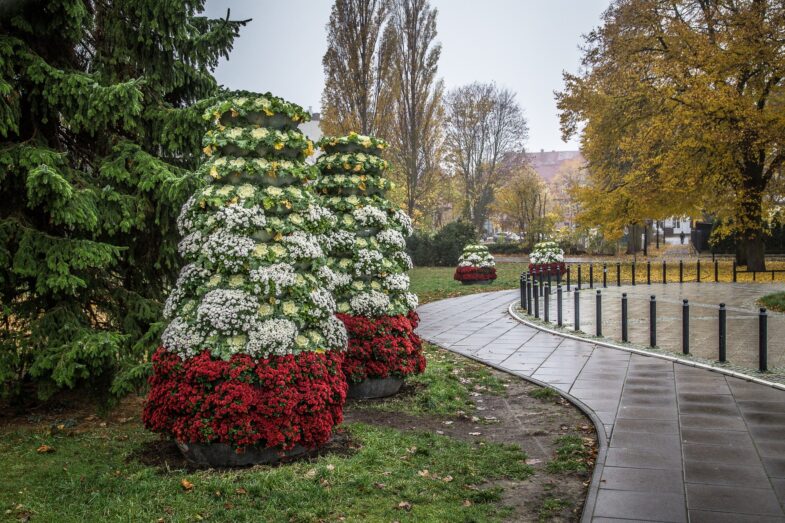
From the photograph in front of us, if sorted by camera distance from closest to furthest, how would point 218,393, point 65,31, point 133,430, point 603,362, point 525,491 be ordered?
point 525,491 < point 218,393 < point 133,430 < point 65,31 < point 603,362

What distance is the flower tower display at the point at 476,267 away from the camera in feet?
84.8

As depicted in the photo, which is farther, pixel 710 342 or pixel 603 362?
pixel 710 342

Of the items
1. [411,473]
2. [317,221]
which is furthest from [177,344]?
[411,473]

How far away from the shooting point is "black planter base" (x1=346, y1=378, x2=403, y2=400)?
8219mm

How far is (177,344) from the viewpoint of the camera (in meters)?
5.83

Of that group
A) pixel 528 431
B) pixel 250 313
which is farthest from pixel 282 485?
pixel 528 431

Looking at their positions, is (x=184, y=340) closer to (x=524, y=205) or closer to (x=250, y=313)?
(x=250, y=313)

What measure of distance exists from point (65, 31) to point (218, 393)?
206 inches

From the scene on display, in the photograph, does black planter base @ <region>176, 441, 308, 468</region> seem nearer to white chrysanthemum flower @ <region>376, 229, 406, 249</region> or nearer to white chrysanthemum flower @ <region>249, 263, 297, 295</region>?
white chrysanthemum flower @ <region>249, 263, 297, 295</region>

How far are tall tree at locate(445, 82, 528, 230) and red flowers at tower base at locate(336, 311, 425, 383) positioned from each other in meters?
43.6

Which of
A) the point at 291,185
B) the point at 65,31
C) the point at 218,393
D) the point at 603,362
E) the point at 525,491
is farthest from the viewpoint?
the point at 603,362

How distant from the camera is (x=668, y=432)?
21.0ft

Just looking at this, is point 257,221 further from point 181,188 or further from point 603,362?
point 603,362

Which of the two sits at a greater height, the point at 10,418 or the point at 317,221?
the point at 317,221
